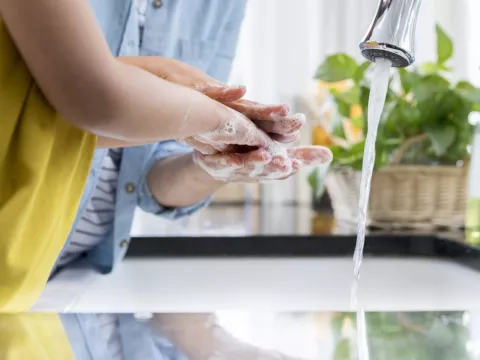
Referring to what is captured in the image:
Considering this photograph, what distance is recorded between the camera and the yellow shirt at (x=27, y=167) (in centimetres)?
38

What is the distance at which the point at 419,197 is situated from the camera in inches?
41.4

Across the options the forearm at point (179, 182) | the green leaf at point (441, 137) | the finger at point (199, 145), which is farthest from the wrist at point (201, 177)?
the green leaf at point (441, 137)

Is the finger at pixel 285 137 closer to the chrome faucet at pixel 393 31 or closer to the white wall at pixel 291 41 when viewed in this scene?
the chrome faucet at pixel 393 31

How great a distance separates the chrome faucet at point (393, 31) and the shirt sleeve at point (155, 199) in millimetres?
425

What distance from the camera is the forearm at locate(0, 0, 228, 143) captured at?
32 centimetres

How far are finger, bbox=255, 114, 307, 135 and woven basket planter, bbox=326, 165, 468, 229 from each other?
23.4 inches

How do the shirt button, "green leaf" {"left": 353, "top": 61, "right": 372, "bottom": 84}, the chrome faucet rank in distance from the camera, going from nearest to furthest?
1. the chrome faucet
2. the shirt button
3. "green leaf" {"left": 353, "top": 61, "right": 372, "bottom": 84}

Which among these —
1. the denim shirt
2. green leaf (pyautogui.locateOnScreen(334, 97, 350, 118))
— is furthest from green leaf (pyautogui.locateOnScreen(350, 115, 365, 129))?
the denim shirt

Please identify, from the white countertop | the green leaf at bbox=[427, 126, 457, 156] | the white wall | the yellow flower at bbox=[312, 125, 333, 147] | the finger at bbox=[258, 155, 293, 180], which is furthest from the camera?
the white wall

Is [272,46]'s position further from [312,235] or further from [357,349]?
[357,349]

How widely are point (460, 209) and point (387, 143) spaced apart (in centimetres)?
17

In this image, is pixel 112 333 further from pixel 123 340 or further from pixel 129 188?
pixel 129 188

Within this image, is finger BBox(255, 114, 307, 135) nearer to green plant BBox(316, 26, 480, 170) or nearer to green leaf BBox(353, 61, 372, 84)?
green plant BBox(316, 26, 480, 170)

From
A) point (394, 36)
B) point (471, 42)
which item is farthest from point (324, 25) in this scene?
point (394, 36)
